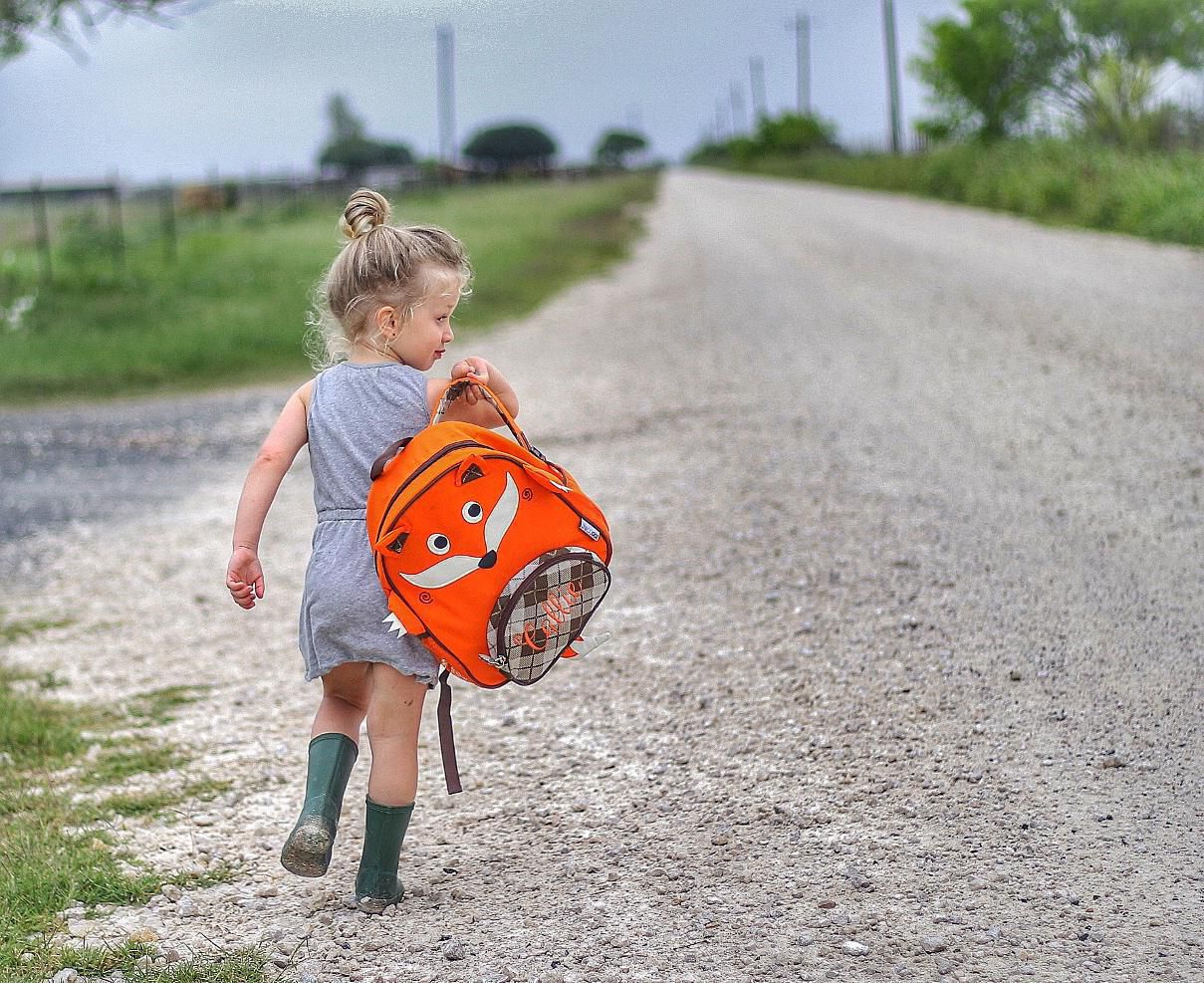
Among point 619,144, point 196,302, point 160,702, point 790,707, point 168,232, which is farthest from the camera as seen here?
point 619,144

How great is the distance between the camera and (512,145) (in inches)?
3322

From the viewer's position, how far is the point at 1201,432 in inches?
239

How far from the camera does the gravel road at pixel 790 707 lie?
2.50 m

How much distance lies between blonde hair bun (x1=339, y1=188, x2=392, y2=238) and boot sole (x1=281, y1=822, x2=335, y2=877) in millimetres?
1222

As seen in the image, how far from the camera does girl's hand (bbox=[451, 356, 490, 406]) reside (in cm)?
268

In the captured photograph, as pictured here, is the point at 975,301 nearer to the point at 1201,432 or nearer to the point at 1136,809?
the point at 1201,432

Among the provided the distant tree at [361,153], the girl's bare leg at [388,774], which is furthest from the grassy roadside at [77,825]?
the distant tree at [361,153]

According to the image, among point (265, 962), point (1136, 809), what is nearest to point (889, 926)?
point (1136, 809)

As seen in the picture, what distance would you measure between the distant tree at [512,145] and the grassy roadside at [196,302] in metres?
62.8

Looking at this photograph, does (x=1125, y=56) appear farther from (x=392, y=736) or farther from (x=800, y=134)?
(x=800, y=134)

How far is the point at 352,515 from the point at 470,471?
34cm

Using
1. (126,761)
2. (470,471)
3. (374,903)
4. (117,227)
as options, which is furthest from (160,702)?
(117,227)

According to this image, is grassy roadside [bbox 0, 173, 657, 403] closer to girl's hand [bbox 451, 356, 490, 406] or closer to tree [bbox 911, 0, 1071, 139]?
girl's hand [bbox 451, 356, 490, 406]

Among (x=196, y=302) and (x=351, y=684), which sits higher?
(x=196, y=302)
